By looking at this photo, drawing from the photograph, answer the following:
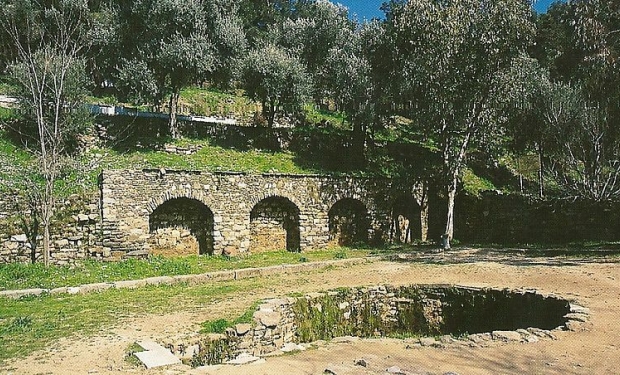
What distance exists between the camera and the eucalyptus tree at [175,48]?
20281mm

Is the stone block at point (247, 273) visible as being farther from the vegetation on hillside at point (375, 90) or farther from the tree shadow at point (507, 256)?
the vegetation on hillside at point (375, 90)

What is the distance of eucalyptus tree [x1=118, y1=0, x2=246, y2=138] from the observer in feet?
66.5

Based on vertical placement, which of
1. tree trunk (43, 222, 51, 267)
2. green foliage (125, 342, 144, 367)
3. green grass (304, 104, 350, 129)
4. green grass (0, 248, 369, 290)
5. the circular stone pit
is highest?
green grass (304, 104, 350, 129)

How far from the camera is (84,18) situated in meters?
26.4

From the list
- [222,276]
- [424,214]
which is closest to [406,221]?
[424,214]

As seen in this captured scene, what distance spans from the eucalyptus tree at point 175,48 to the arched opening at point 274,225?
214 inches

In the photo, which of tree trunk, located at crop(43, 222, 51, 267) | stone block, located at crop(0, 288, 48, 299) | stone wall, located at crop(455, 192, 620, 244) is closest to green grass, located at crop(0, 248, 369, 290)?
Result: tree trunk, located at crop(43, 222, 51, 267)

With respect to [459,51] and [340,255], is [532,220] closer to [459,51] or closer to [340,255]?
[459,51]

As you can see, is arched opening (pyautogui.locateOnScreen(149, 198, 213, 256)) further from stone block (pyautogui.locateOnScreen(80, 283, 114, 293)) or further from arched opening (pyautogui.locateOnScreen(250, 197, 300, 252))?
stone block (pyautogui.locateOnScreen(80, 283, 114, 293))

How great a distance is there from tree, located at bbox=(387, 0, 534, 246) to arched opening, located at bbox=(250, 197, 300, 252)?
622 cm

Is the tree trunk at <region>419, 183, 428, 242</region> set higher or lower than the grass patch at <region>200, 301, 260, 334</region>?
higher

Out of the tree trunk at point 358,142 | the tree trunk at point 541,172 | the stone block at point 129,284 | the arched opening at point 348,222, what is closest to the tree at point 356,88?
the tree trunk at point 358,142

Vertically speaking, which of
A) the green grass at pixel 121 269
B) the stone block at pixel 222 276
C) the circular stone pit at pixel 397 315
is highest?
the green grass at pixel 121 269

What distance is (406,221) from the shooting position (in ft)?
78.6
